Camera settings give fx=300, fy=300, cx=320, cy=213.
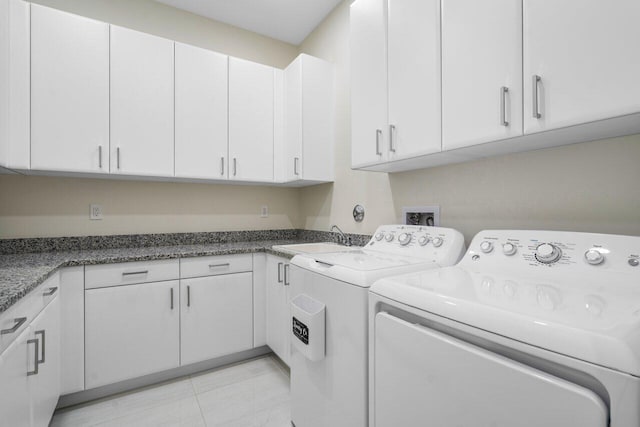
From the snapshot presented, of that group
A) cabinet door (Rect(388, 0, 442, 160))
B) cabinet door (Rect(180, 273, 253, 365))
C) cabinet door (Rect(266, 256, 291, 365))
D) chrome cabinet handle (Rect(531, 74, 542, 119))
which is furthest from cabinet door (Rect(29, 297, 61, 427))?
chrome cabinet handle (Rect(531, 74, 542, 119))

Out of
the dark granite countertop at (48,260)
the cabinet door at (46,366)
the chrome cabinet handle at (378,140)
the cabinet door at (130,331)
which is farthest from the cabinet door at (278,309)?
the cabinet door at (46,366)

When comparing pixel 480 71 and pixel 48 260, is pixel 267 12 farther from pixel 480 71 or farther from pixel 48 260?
pixel 48 260

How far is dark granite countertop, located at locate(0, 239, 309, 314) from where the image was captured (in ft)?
3.75

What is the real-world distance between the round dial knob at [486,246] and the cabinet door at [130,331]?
187 cm

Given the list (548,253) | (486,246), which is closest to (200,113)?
(486,246)

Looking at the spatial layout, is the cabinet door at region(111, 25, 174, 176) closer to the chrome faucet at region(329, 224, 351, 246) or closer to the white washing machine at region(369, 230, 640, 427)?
the chrome faucet at region(329, 224, 351, 246)

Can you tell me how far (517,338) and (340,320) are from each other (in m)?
0.68

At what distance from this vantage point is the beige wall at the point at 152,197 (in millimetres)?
2092

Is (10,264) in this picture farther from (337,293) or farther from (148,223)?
(337,293)

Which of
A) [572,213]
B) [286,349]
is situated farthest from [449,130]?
[286,349]

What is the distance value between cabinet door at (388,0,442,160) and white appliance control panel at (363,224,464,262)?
0.41 metres

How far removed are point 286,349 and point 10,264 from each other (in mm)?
1665

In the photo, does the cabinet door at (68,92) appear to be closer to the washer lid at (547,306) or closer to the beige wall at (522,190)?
the beige wall at (522,190)

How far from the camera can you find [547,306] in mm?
749
